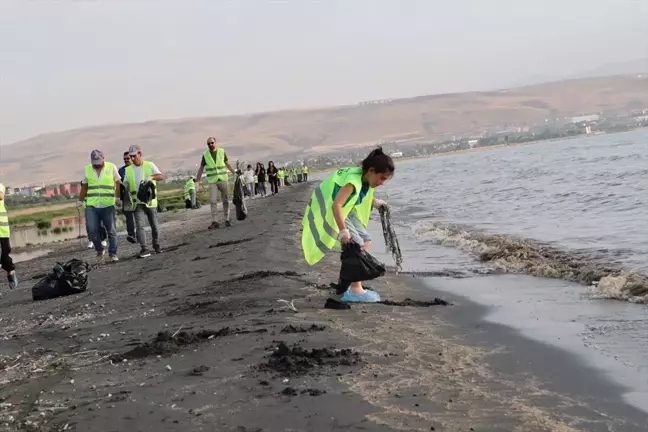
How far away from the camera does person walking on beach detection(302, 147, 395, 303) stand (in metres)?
6.53

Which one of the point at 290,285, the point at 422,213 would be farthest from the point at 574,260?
the point at 422,213

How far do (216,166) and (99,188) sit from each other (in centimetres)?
371

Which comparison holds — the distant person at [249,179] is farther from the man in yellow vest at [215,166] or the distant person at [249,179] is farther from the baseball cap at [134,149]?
the baseball cap at [134,149]

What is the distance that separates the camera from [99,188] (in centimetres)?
1141

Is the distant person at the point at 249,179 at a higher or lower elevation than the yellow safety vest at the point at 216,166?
lower

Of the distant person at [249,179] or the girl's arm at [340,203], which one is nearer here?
the girl's arm at [340,203]

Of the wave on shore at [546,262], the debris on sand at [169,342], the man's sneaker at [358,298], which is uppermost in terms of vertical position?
the debris on sand at [169,342]

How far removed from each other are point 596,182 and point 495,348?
70.5 ft

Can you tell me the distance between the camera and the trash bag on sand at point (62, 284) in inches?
367

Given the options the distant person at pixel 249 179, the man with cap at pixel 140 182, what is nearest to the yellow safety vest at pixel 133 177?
the man with cap at pixel 140 182

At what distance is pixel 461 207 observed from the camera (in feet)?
73.0

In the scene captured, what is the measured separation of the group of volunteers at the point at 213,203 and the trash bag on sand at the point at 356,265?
3.7 inches

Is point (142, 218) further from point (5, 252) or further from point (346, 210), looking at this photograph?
point (346, 210)

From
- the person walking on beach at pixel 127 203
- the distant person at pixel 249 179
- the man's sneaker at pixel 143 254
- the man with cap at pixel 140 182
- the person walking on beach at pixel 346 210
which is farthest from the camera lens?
the distant person at pixel 249 179
